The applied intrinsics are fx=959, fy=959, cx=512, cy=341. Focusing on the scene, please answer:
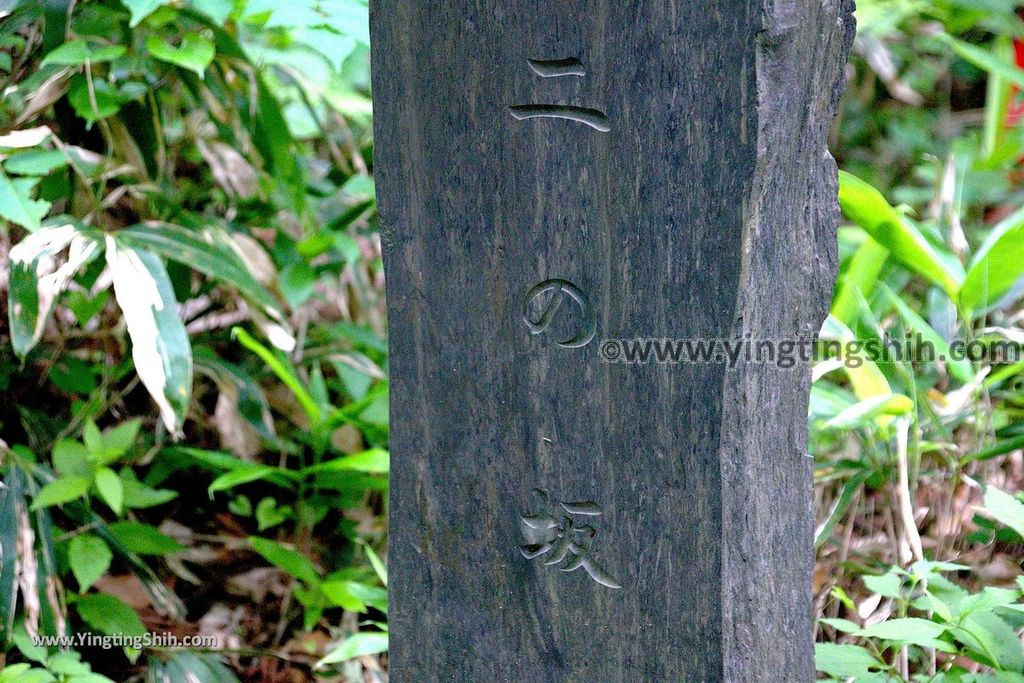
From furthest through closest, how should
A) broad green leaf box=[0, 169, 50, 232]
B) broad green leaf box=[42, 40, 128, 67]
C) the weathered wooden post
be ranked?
→ broad green leaf box=[42, 40, 128, 67], broad green leaf box=[0, 169, 50, 232], the weathered wooden post

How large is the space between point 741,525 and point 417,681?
506mm

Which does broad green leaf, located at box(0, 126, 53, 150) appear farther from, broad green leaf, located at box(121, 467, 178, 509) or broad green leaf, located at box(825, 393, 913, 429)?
broad green leaf, located at box(825, 393, 913, 429)

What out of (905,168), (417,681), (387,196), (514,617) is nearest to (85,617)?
(417,681)

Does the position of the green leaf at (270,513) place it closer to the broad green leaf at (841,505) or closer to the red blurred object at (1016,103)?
the broad green leaf at (841,505)

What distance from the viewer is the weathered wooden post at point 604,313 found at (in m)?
1.04

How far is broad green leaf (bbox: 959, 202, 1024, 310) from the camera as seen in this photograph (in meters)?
1.62

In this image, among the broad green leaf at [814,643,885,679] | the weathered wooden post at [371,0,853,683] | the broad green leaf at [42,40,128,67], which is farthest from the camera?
the broad green leaf at [42,40,128,67]

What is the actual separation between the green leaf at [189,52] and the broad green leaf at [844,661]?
4.18ft

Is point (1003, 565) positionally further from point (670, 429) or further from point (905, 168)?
point (905, 168)

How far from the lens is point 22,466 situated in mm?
1637

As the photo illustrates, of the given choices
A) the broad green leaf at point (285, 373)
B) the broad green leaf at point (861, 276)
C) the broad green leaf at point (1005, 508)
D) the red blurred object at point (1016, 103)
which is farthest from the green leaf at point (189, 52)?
the red blurred object at point (1016, 103)

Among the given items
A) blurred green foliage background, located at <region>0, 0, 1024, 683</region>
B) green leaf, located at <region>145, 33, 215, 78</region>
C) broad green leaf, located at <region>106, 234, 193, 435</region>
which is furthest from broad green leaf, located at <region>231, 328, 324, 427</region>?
green leaf, located at <region>145, 33, 215, 78</region>

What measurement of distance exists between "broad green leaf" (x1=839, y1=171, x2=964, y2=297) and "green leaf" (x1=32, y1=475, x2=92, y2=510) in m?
1.37

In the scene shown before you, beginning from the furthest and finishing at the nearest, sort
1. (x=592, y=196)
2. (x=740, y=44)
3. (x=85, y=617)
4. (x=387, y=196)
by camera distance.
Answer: (x=85, y=617) < (x=387, y=196) < (x=592, y=196) < (x=740, y=44)
